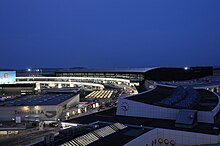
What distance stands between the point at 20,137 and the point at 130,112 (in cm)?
926

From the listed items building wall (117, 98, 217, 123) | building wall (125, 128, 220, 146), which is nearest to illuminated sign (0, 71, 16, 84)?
building wall (117, 98, 217, 123)

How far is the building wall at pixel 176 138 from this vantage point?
13519 mm

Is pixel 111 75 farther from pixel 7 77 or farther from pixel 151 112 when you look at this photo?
pixel 151 112

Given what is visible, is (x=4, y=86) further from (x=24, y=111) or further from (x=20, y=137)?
(x=20, y=137)

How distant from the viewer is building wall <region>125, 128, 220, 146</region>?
13.5m

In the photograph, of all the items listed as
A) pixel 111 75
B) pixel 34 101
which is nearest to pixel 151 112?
pixel 34 101

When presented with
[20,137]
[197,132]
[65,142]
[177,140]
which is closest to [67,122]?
[20,137]

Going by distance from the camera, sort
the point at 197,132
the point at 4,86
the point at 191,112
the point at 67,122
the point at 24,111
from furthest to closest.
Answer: the point at 4,86 → the point at 24,111 → the point at 67,122 → the point at 191,112 → the point at 197,132

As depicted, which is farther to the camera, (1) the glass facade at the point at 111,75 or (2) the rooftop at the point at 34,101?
(1) the glass facade at the point at 111,75

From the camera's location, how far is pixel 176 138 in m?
14.6

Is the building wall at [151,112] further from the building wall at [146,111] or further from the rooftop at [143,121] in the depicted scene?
the rooftop at [143,121]

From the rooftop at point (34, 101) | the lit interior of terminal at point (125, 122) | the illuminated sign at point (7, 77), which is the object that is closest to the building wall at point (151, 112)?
the lit interior of terminal at point (125, 122)

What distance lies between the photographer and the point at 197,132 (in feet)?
46.4

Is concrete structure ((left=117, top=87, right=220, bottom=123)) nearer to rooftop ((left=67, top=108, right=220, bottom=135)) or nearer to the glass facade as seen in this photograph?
rooftop ((left=67, top=108, right=220, bottom=135))
